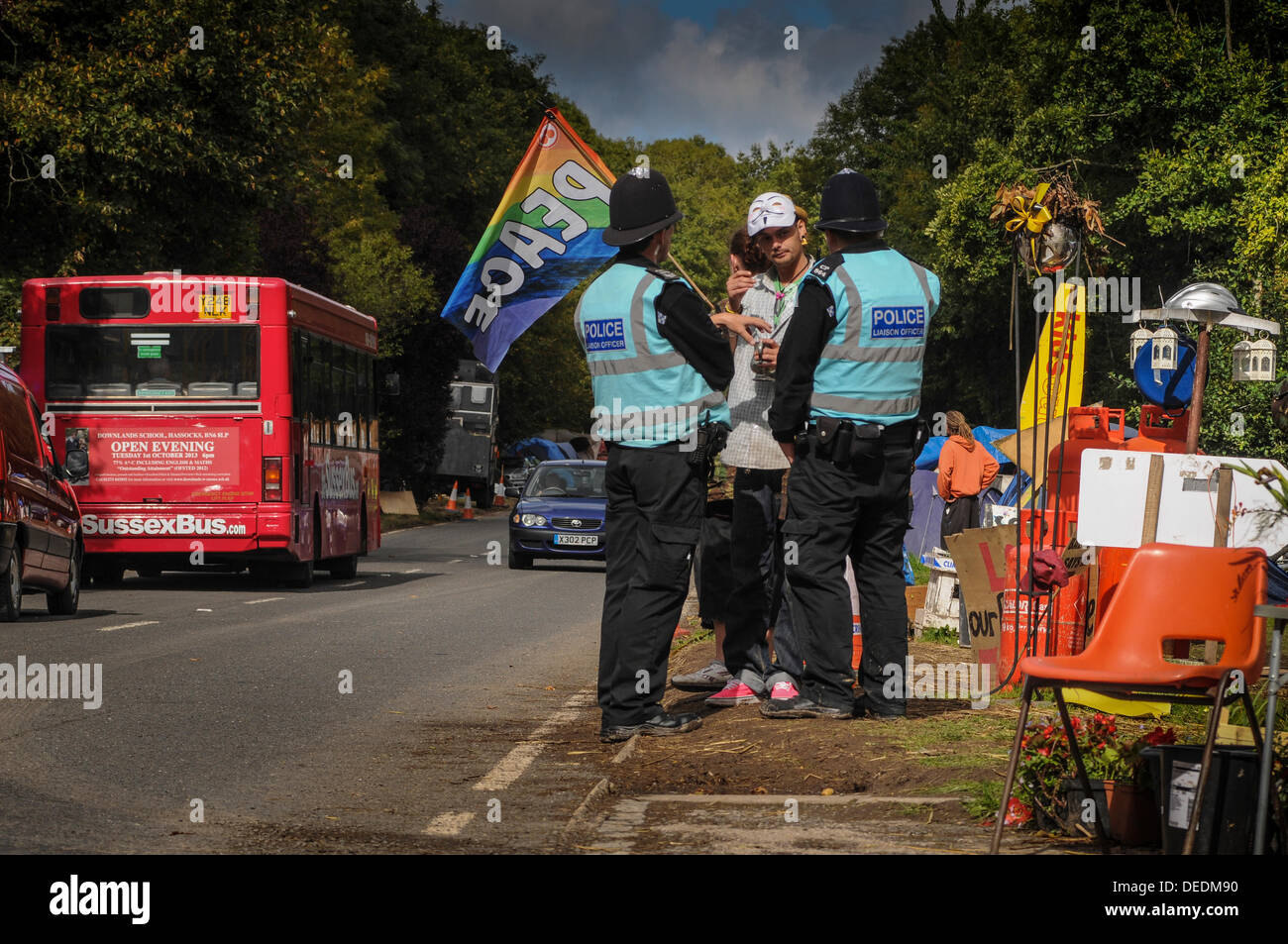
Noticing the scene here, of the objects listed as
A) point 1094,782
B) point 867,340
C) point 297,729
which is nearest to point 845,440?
point 867,340

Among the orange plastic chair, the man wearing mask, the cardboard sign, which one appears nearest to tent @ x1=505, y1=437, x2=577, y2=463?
the cardboard sign

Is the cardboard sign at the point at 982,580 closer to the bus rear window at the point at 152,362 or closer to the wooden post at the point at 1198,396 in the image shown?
the wooden post at the point at 1198,396

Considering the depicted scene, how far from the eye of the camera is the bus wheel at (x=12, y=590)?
49.9 ft

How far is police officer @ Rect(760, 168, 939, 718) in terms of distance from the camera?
7809 mm

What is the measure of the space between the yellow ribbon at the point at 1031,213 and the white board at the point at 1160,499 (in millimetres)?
2323

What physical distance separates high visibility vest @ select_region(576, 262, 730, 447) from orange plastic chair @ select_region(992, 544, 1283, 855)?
2.53m

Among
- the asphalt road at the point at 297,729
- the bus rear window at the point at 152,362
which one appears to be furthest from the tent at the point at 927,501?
the bus rear window at the point at 152,362

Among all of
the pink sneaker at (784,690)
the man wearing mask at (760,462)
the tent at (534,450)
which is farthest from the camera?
the tent at (534,450)

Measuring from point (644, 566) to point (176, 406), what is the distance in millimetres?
13446

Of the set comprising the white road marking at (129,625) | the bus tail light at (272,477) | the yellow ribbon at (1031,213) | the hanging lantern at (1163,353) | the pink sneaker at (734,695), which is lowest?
the white road marking at (129,625)

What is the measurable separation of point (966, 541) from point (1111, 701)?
4.19 metres

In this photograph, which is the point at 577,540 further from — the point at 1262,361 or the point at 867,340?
the point at 867,340
